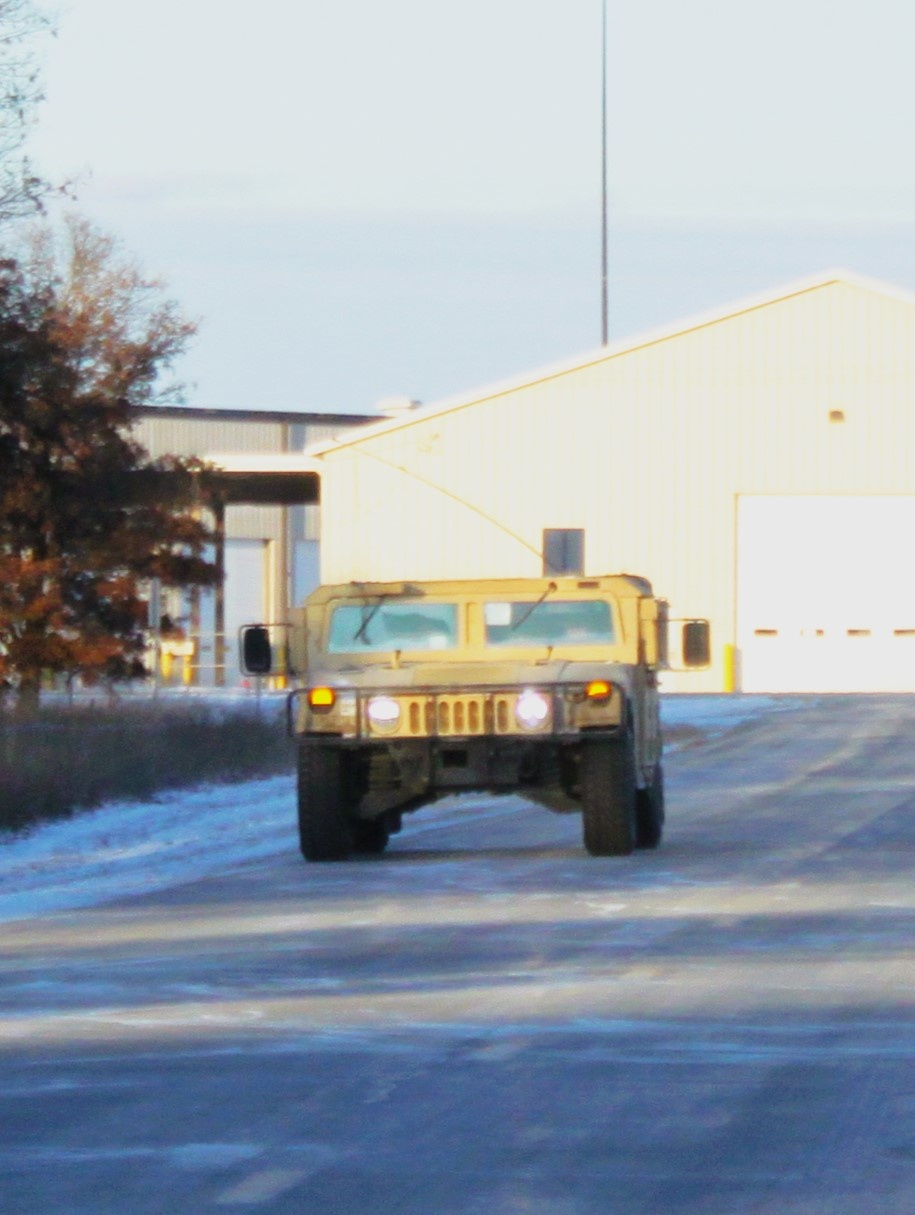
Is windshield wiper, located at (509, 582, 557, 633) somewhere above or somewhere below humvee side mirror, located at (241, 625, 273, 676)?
above

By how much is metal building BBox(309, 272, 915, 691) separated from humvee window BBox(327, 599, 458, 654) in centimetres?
2985

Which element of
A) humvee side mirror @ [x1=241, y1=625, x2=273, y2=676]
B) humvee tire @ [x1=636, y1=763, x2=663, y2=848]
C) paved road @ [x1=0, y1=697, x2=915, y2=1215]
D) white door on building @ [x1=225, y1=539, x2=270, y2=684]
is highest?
white door on building @ [x1=225, y1=539, x2=270, y2=684]

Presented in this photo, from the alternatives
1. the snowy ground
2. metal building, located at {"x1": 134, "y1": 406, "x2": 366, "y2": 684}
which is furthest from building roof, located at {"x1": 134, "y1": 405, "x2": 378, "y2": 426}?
the snowy ground

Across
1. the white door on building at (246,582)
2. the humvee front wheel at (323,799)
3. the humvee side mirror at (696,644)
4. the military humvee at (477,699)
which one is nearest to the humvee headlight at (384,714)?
the military humvee at (477,699)

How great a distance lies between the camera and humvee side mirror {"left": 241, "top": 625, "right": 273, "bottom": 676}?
54.5 feet

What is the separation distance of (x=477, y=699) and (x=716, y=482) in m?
32.3

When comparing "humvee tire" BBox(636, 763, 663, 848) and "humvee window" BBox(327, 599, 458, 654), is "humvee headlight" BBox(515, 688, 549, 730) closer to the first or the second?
"humvee window" BBox(327, 599, 458, 654)

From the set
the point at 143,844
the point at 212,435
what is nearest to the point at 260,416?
the point at 212,435

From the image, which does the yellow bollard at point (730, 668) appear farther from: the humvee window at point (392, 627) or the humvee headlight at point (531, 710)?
the humvee headlight at point (531, 710)

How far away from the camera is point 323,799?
15953 millimetres

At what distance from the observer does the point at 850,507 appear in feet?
153

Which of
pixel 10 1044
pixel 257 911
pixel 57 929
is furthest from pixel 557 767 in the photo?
pixel 10 1044

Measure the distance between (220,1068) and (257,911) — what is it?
4.87 meters

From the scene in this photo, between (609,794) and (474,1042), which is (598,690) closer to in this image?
(609,794)
